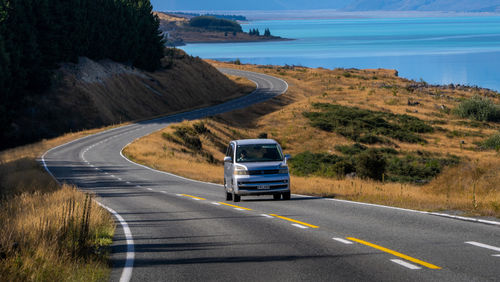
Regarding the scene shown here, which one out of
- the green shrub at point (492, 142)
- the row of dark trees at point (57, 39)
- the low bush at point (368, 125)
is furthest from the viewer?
the low bush at point (368, 125)

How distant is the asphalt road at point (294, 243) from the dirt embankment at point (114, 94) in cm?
5557

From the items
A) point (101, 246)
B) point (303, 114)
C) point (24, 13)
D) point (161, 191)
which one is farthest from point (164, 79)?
point (101, 246)

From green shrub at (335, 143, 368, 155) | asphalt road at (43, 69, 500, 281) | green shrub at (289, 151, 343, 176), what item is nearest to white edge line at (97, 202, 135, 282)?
asphalt road at (43, 69, 500, 281)

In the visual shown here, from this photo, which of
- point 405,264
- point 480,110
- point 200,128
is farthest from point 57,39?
point 405,264

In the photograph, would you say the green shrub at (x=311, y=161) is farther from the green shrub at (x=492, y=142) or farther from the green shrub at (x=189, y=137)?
the green shrub at (x=492, y=142)

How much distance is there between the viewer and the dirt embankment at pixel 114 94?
7738cm

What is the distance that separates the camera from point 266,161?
2248 centimetres

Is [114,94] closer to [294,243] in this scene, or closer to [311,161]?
[311,161]

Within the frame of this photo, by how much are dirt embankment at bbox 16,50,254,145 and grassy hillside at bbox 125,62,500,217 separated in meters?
14.0

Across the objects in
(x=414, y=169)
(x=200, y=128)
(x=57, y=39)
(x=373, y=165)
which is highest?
(x=57, y=39)

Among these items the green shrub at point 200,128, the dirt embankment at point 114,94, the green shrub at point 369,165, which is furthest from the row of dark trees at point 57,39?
the green shrub at point 369,165

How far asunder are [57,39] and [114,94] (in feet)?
42.0

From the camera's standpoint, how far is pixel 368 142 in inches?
3147

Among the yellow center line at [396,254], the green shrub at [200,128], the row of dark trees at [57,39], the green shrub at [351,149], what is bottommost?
the green shrub at [351,149]
